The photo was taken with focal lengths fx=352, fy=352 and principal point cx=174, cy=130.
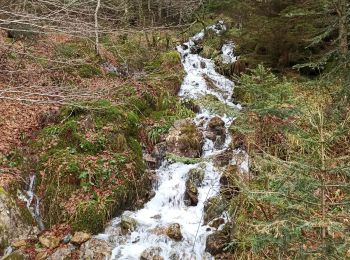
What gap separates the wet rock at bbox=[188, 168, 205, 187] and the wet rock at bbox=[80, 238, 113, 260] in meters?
2.71

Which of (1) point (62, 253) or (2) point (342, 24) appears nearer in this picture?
(1) point (62, 253)

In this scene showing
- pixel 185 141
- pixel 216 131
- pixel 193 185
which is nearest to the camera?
pixel 193 185

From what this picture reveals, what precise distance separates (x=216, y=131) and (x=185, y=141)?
1257 millimetres

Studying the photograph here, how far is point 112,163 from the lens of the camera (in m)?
8.20

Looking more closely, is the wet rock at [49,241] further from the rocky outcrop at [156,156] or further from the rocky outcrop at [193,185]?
the rocky outcrop at [156,156]

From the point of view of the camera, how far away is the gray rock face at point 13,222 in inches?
258

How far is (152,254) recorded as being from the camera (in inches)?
258

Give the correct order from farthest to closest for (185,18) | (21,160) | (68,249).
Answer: (185,18)
(21,160)
(68,249)

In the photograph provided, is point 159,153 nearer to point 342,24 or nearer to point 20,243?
point 20,243

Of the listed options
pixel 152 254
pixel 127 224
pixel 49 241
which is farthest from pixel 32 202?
pixel 152 254

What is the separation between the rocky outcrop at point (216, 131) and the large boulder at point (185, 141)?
1.14ft

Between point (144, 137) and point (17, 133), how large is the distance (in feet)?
10.9

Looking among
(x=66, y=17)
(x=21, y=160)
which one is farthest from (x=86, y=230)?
(x=66, y=17)

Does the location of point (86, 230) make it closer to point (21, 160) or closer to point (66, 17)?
point (21, 160)
